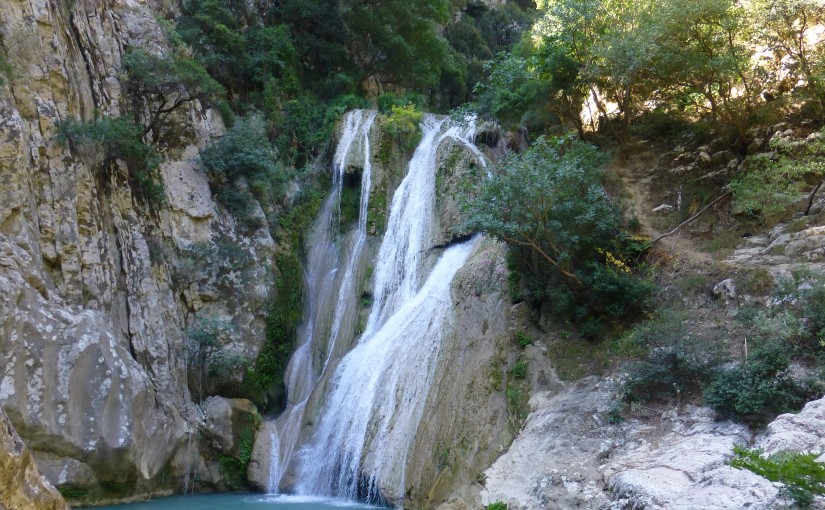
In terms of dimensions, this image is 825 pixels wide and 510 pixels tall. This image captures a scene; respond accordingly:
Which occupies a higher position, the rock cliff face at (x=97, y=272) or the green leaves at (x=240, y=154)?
the green leaves at (x=240, y=154)

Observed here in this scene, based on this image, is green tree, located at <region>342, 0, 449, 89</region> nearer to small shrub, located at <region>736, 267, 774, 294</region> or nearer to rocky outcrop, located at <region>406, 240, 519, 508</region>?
rocky outcrop, located at <region>406, 240, 519, 508</region>

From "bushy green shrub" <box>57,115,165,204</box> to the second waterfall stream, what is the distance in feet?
17.3

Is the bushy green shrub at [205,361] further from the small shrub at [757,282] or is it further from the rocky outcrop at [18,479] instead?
the small shrub at [757,282]

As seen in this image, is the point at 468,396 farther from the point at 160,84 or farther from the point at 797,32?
the point at 160,84

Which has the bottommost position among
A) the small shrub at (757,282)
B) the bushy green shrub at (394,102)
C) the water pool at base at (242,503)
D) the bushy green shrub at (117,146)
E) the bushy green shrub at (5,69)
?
the water pool at base at (242,503)

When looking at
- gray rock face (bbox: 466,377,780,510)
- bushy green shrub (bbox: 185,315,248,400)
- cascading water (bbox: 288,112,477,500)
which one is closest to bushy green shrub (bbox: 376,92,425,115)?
cascading water (bbox: 288,112,477,500)

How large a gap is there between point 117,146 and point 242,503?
916cm

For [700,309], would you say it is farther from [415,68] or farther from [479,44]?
[479,44]

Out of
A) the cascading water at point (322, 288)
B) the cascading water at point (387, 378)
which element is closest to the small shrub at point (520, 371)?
the cascading water at point (387, 378)

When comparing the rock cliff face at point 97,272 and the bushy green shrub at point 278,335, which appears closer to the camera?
the rock cliff face at point 97,272

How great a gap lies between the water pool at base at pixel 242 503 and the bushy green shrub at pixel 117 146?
7.80 meters

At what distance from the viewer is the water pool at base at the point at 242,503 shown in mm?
12844

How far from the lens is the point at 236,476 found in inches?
611

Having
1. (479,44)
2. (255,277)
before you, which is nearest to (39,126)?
(255,277)
